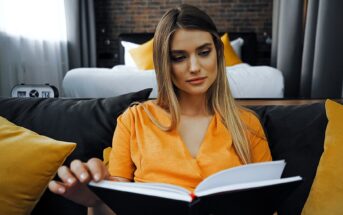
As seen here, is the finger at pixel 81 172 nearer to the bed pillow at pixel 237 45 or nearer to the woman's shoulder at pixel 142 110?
the woman's shoulder at pixel 142 110

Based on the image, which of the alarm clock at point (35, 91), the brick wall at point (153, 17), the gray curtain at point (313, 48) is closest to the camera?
the gray curtain at point (313, 48)

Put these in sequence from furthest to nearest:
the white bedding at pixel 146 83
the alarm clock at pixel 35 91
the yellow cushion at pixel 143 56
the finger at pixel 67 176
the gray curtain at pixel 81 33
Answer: the gray curtain at pixel 81 33 → the yellow cushion at pixel 143 56 → the white bedding at pixel 146 83 → the alarm clock at pixel 35 91 → the finger at pixel 67 176

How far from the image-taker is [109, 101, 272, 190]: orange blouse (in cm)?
96

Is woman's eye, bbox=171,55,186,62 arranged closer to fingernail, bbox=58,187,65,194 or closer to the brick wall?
fingernail, bbox=58,187,65,194

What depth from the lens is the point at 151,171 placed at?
98cm

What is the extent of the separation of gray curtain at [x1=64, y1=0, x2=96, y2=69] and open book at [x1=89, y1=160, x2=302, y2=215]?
132 inches

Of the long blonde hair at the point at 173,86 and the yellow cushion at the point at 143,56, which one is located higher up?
the long blonde hair at the point at 173,86

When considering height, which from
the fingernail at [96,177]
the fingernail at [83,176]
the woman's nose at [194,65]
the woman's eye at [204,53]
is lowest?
the fingernail at [83,176]

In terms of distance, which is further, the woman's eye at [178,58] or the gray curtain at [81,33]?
the gray curtain at [81,33]

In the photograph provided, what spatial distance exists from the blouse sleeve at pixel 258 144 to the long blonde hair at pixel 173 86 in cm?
3

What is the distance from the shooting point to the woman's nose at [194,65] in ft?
3.27

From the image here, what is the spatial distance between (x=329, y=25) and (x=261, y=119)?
0.96 meters

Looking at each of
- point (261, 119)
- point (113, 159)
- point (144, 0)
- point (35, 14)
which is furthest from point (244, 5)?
point (113, 159)

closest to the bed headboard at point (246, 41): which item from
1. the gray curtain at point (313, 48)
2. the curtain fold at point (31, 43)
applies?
the curtain fold at point (31, 43)
